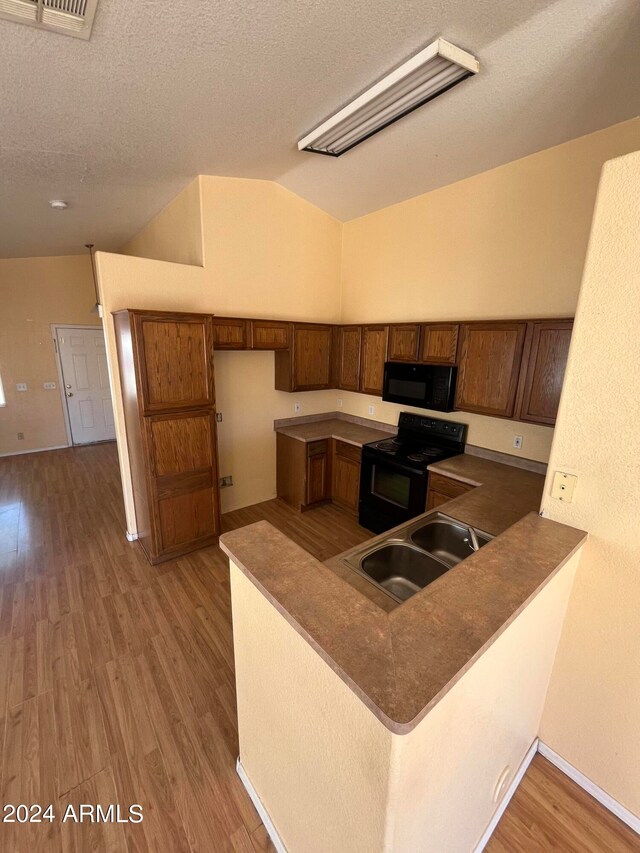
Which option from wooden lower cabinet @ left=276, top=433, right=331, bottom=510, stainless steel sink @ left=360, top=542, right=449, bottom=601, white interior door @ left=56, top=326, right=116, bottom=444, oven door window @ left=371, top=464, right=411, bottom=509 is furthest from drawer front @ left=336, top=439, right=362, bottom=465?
white interior door @ left=56, top=326, right=116, bottom=444

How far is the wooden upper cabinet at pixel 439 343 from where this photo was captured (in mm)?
2982

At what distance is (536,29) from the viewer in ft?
5.39

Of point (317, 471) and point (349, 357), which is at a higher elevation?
point (349, 357)

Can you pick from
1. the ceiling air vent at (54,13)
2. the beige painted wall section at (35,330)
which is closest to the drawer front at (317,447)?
the ceiling air vent at (54,13)

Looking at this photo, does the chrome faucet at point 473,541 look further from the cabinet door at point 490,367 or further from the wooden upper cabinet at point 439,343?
the wooden upper cabinet at point 439,343

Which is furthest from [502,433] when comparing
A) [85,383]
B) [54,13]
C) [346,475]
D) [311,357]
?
[85,383]

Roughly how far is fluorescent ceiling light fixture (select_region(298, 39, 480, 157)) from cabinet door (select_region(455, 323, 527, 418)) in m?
1.47

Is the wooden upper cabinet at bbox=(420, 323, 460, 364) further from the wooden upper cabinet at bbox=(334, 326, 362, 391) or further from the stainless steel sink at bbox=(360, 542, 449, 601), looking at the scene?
the stainless steel sink at bbox=(360, 542, 449, 601)

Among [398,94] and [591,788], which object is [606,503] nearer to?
[591,788]

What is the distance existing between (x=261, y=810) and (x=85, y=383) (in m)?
6.55

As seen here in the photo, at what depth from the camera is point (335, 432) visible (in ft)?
13.2

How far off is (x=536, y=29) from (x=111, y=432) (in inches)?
285

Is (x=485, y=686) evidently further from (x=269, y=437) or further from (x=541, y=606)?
(x=269, y=437)

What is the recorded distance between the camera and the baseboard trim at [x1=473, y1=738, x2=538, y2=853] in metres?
1.38
